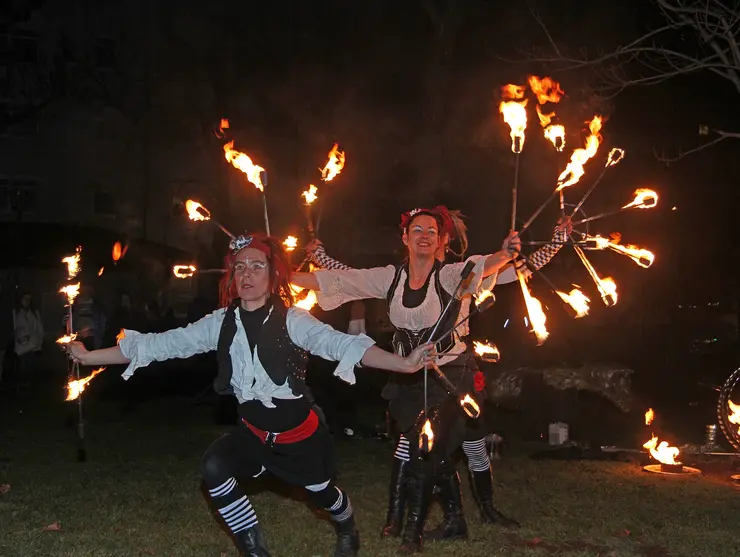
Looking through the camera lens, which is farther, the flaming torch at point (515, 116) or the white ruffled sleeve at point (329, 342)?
the flaming torch at point (515, 116)

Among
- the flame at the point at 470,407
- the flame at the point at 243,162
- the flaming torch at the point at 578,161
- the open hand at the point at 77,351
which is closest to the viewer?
the open hand at the point at 77,351

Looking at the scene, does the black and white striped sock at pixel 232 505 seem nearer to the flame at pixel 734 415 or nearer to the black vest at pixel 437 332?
the black vest at pixel 437 332

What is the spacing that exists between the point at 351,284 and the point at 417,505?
1.55 meters

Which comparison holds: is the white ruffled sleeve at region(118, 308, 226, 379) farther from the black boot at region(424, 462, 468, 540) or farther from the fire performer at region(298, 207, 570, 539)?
the black boot at region(424, 462, 468, 540)

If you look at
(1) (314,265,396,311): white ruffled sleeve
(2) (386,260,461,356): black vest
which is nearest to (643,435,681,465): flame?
(2) (386,260,461,356): black vest

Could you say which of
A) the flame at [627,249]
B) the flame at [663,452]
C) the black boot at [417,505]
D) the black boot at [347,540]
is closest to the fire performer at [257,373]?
the black boot at [347,540]

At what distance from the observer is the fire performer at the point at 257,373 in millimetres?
5141

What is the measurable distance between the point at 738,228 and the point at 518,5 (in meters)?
5.81

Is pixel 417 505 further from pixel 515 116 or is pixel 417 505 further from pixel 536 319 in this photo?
pixel 515 116

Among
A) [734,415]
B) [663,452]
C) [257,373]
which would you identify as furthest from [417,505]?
[734,415]

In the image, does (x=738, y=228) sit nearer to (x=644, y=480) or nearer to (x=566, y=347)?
(x=566, y=347)

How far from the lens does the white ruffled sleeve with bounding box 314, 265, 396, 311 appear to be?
6.38 metres

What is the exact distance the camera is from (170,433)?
11.2 meters

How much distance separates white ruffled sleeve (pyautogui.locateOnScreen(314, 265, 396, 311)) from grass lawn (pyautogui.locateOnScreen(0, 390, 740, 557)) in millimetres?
1657
